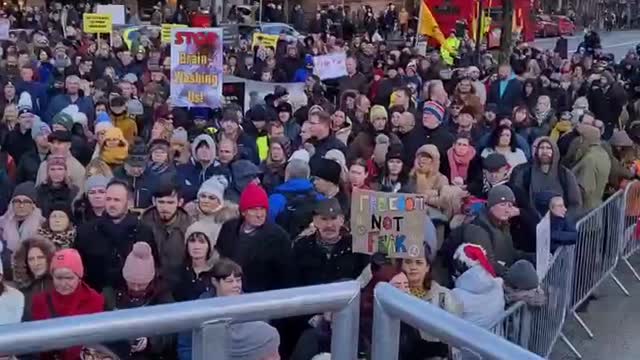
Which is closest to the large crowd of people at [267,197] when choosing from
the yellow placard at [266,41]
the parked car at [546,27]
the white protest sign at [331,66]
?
the white protest sign at [331,66]

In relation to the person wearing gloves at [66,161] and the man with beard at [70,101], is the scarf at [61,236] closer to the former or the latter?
the person wearing gloves at [66,161]

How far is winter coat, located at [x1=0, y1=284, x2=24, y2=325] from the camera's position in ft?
15.7

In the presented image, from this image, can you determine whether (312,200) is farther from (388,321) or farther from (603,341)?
(388,321)

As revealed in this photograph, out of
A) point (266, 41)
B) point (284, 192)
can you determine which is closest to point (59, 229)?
point (284, 192)

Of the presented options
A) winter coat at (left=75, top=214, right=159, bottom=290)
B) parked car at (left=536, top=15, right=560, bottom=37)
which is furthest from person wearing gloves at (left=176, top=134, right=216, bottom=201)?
parked car at (left=536, top=15, right=560, bottom=37)

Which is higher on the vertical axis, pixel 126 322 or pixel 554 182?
pixel 126 322

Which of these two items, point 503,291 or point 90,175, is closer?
point 503,291

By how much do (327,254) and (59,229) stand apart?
5.40 feet

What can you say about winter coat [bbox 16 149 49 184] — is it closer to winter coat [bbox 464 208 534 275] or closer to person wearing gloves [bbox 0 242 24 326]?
person wearing gloves [bbox 0 242 24 326]

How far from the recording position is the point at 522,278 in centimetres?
575

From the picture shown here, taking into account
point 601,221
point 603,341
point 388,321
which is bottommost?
point 603,341

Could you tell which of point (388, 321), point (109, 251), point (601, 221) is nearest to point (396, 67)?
point (601, 221)

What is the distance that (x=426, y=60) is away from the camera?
17.3 meters

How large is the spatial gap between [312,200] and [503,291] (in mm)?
1664
